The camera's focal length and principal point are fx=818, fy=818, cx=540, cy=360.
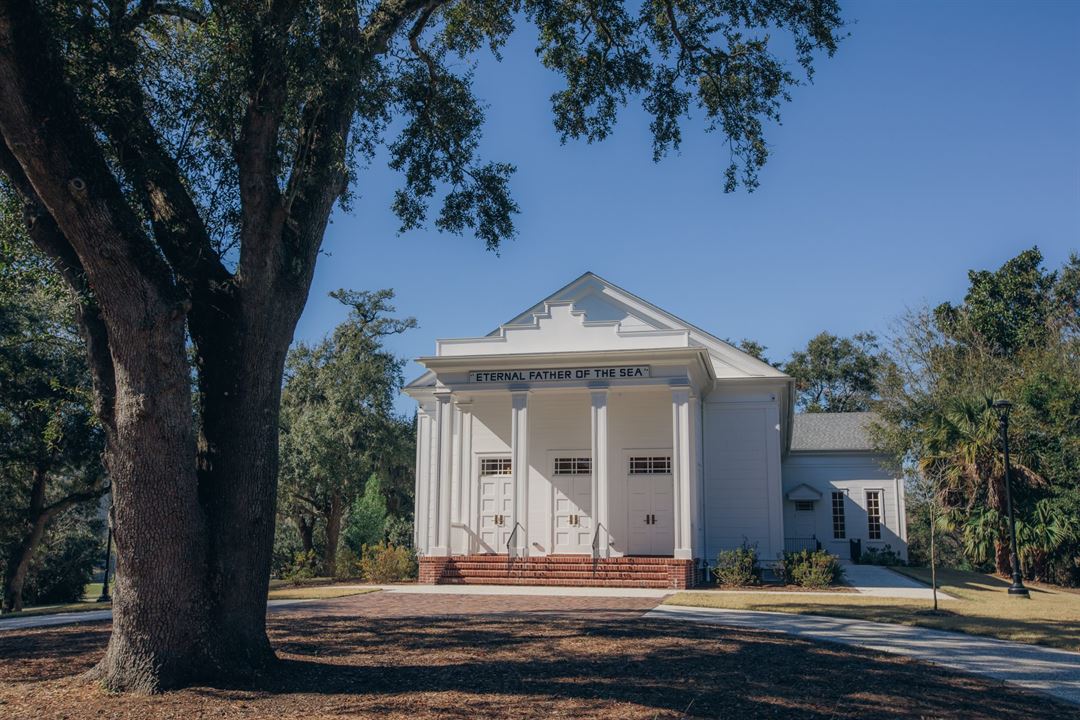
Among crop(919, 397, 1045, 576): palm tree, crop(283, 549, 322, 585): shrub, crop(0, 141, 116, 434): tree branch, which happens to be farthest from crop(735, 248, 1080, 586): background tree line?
crop(283, 549, 322, 585): shrub

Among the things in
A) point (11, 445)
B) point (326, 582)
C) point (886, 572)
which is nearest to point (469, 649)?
point (326, 582)

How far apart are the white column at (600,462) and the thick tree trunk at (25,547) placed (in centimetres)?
1557

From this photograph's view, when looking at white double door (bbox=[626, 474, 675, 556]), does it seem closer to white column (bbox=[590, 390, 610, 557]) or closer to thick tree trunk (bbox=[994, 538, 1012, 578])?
white column (bbox=[590, 390, 610, 557])

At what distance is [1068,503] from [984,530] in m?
2.50

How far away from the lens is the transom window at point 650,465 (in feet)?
77.6

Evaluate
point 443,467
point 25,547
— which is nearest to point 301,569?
point 443,467

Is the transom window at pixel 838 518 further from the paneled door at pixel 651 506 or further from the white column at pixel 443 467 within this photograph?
the white column at pixel 443 467

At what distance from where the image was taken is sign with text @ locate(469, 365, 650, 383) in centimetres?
2142

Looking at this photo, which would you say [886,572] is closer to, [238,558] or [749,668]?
[749,668]

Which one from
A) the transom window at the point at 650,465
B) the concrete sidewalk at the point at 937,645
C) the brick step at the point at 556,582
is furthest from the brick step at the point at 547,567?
the concrete sidewalk at the point at 937,645

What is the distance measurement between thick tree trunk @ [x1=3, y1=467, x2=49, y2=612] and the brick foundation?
11518 millimetres

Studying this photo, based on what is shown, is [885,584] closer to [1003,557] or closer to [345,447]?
[1003,557]

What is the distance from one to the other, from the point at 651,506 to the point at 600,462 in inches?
135

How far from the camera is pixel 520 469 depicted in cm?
2134
